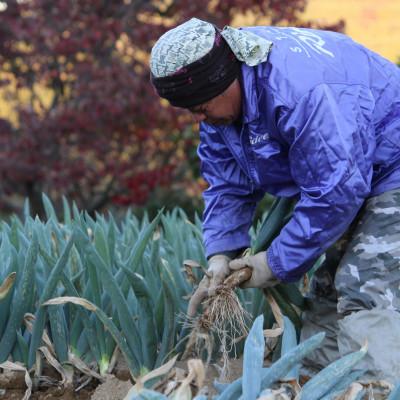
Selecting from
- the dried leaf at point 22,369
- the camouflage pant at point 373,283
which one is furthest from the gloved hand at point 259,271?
the dried leaf at point 22,369

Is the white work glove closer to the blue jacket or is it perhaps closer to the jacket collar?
the blue jacket

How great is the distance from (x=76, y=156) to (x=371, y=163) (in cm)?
418

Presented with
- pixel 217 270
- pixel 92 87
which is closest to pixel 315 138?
pixel 217 270

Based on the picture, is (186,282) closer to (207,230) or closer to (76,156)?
(207,230)

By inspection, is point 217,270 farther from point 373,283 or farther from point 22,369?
point 22,369

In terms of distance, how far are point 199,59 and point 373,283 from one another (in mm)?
839

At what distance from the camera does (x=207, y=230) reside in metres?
2.76

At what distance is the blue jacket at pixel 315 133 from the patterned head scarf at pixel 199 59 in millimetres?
52

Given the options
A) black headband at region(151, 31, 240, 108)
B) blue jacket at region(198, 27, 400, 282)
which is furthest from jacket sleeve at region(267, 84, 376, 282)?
black headband at region(151, 31, 240, 108)

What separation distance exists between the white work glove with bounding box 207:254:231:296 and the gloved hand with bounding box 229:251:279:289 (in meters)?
0.11

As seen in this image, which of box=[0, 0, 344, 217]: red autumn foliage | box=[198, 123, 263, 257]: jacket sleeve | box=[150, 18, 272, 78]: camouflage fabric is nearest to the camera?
box=[150, 18, 272, 78]: camouflage fabric

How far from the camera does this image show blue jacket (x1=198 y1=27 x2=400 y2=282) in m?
2.12

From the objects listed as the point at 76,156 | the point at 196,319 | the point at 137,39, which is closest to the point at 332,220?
the point at 196,319

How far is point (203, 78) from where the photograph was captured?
2213mm
